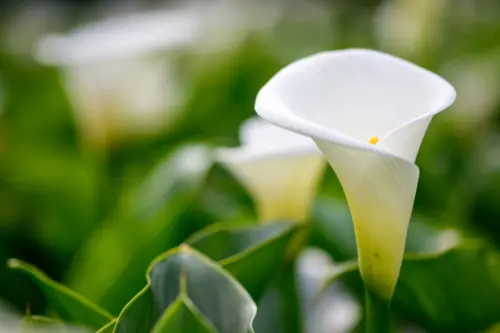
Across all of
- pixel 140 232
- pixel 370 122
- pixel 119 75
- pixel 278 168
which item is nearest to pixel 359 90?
pixel 370 122

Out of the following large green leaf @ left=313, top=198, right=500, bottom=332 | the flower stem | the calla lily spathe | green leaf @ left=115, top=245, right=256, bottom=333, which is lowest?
large green leaf @ left=313, top=198, right=500, bottom=332

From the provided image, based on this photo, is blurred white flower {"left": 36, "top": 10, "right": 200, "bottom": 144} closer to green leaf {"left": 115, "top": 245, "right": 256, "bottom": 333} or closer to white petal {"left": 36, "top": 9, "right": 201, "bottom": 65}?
white petal {"left": 36, "top": 9, "right": 201, "bottom": 65}

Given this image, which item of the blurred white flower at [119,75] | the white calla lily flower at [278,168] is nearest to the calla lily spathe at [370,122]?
the white calla lily flower at [278,168]

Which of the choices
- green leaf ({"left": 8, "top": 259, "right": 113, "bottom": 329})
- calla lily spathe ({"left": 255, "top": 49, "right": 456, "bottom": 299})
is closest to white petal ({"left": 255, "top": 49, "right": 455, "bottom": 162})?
calla lily spathe ({"left": 255, "top": 49, "right": 456, "bottom": 299})

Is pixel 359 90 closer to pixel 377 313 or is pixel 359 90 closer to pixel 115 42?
pixel 377 313

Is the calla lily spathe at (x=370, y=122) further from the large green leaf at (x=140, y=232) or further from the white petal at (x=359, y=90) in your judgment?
the large green leaf at (x=140, y=232)

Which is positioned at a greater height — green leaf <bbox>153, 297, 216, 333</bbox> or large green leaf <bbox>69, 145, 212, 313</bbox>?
green leaf <bbox>153, 297, 216, 333</bbox>

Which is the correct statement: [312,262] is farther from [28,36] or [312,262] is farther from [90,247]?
[28,36]
